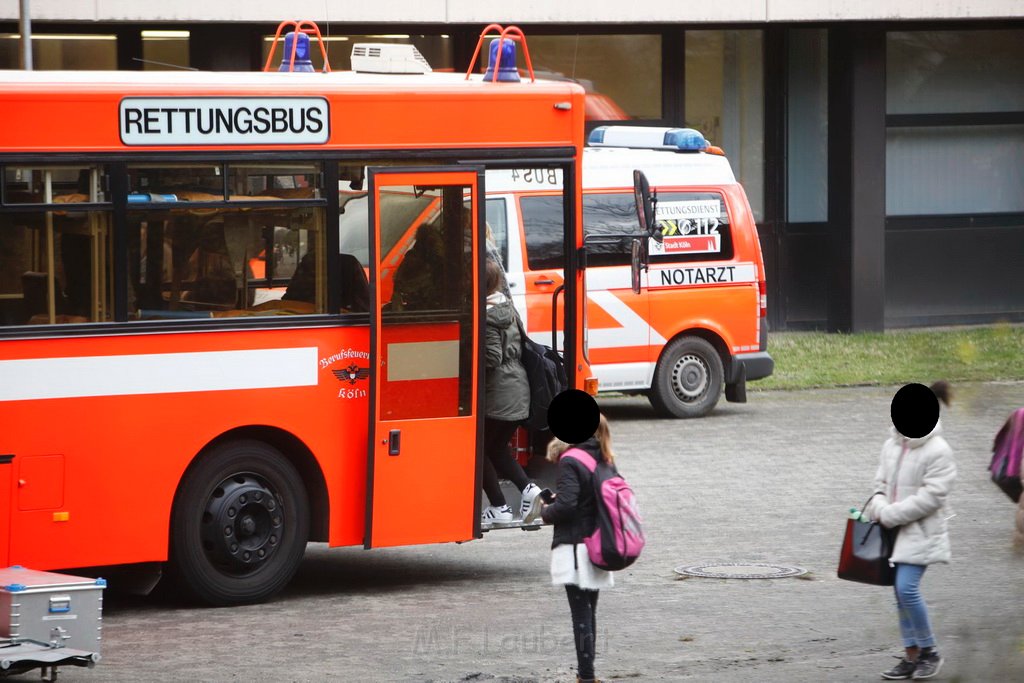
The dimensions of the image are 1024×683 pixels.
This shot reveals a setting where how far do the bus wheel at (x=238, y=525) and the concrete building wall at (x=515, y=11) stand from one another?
11506mm

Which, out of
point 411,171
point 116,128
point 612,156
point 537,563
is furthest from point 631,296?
point 116,128

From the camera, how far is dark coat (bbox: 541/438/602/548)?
6766mm

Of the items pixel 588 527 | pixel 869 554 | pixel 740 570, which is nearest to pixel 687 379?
pixel 740 570

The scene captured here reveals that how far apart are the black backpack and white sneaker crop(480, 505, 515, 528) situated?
1.75ft

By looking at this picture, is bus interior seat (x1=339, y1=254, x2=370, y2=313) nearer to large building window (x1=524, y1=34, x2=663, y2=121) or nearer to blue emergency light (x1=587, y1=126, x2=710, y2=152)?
blue emergency light (x1=587, y1=126, x2=710, y2=152)

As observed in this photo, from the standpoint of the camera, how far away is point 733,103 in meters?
24.1

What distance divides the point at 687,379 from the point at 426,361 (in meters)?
Result: 7.54

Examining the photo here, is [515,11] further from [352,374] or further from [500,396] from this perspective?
[352,374]

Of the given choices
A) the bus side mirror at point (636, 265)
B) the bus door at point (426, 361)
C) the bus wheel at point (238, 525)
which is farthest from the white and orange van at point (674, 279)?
the bus wheel at point (238, 525)

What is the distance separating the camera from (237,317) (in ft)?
28.5

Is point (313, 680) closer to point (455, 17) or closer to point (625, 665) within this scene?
point (625, 665)

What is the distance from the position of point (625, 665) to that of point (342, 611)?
6.27 ft

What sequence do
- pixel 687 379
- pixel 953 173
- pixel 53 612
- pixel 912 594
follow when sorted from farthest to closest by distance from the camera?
pixel 953 173
pixel 687 379
pixel 912 594
pixel 53 612

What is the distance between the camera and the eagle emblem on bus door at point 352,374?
8938 mm
